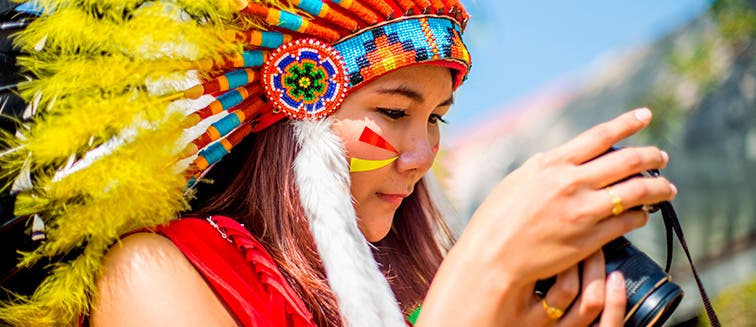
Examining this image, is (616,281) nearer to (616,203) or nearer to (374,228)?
(616,203)

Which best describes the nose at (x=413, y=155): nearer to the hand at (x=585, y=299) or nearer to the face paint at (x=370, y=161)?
the face paint at (x=370, y=161)

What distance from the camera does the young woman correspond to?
1.26 meters

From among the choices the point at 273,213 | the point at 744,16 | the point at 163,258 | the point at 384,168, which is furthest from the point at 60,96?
the point at 744,16

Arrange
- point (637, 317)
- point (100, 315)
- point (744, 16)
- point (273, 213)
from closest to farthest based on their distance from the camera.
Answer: point (637, 317)
point (100, 315)
point (273, 213)
point (744, 16)

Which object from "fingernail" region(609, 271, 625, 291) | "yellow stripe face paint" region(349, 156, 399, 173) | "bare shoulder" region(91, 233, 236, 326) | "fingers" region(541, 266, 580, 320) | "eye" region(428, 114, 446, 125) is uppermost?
"eye" region(428, 114, 446, 125)

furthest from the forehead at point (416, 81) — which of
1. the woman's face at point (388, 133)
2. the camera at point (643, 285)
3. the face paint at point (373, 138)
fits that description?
the camera at point (643, 285)

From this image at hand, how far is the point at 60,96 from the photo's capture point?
1601 mm

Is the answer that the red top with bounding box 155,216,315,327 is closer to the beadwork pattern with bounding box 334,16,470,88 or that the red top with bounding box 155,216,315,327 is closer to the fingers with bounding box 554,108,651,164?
the beadwork pattern with bounding box 334,16,470,88

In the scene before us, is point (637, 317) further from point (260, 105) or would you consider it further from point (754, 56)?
point (754, 56)

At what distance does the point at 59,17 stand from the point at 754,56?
4.29m

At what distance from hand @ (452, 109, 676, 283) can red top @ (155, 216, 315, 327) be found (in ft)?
1.76

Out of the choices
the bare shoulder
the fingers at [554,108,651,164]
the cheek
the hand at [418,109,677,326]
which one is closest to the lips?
the cheek

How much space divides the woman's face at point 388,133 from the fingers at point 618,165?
2.14 ft

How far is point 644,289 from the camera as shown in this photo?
1.26m
